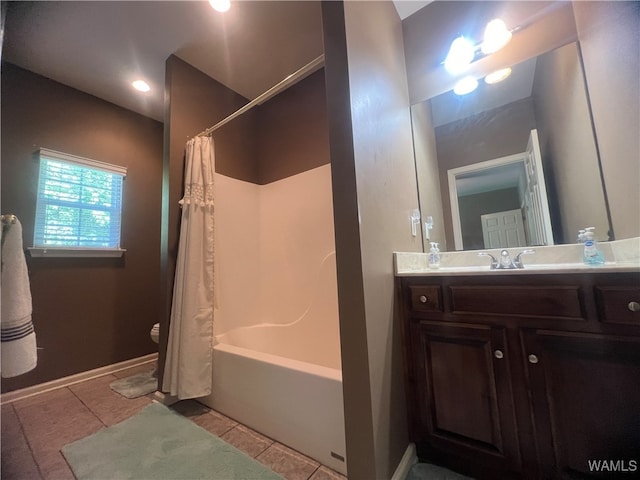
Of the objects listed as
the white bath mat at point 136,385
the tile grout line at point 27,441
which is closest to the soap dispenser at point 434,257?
the tile grout line at point 27,441

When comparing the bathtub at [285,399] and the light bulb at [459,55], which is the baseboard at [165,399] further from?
the light bulb at [459,55]

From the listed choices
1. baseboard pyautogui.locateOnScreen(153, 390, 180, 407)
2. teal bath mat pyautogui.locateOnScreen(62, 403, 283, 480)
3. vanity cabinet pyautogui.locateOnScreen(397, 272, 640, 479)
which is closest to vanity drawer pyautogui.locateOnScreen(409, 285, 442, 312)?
vanity cabinet pyautogui.locateOnScreen(397, 272, 640, 479)

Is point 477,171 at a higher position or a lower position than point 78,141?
lower

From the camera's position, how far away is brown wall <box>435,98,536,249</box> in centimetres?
151

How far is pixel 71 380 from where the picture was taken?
219 cm

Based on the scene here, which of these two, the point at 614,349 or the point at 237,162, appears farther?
the point at 237,162

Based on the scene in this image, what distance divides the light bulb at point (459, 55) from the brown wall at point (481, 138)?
0.33 m

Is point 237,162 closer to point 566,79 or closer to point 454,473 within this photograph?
point 566,79

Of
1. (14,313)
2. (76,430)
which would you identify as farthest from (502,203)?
(76,430)

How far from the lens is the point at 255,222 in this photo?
254cm

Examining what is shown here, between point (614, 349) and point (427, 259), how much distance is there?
34.0 inches

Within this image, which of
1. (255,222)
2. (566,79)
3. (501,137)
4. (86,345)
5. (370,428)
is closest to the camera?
(370,428)

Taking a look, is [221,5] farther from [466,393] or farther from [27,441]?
[27,441]

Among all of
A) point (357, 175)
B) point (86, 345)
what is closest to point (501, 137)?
point (357, 175)
